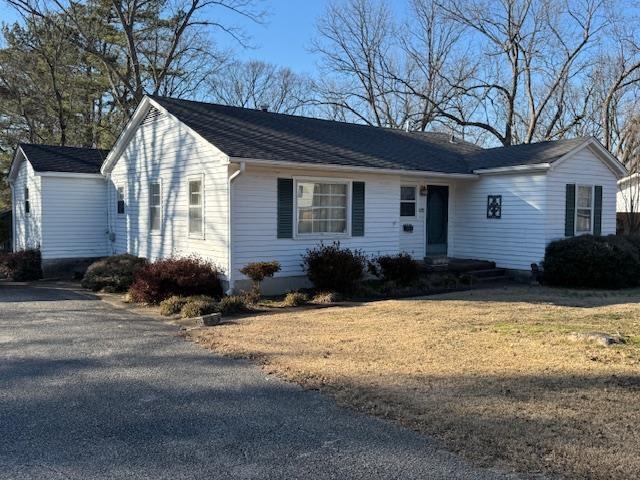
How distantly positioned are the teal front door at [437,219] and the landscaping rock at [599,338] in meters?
8.80

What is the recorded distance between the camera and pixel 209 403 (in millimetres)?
5457

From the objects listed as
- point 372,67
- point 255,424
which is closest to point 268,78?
point 372,67

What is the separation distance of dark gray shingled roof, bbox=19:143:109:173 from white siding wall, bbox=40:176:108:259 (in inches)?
12.7

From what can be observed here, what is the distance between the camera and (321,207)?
43.5 ft

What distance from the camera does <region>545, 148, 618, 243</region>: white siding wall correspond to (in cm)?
1483

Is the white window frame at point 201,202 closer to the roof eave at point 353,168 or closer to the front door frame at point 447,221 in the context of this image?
the roof eave at point 353,168

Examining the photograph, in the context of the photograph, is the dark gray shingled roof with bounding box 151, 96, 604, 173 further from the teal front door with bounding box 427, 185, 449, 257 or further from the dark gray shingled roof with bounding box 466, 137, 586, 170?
the teal front door with bounding box 427, 185, 449, 257

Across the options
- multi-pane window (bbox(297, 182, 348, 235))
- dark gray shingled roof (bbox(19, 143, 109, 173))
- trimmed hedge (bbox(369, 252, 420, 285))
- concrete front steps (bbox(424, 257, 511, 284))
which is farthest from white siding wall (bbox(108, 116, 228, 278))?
concrete front steps (bbox(424, 257, 511, 284))

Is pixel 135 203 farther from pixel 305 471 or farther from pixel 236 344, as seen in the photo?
pixel 305 471

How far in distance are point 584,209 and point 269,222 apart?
365 inches

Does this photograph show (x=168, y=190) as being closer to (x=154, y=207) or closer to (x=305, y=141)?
(x=154, y=207)

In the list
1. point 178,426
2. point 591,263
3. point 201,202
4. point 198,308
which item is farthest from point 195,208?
point 591,263

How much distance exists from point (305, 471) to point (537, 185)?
500 inches

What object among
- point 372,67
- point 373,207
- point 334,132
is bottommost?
point 373,207
